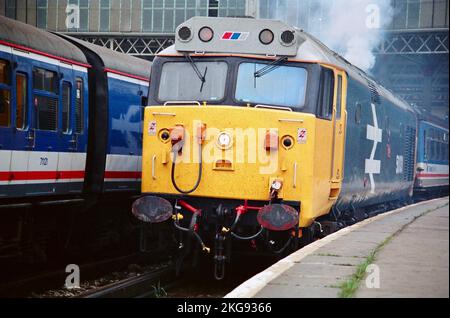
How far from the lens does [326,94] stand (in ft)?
34.3

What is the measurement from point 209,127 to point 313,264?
2349mm

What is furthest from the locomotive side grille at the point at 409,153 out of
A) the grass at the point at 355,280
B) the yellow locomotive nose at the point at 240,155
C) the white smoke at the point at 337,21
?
the grass at the point at 355,280

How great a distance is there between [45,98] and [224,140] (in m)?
3.11

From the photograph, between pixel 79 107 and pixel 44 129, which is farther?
pixel 79 107

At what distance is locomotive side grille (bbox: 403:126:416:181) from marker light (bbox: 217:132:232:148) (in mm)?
10506

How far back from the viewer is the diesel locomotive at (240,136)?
9.77 m

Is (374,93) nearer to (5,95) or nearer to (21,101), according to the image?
(21,101)

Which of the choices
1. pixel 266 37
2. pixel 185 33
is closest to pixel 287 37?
pixel 266 37

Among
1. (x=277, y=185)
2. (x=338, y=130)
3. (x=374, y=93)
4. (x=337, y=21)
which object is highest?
(x=337, y=21)

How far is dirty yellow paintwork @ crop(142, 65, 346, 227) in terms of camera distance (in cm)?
975

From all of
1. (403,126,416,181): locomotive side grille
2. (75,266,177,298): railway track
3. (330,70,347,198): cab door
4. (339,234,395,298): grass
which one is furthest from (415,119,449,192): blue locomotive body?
(339,234,395,298): grass

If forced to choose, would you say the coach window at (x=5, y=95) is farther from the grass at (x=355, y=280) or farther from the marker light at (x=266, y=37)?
the grass at (x=355, y=280)

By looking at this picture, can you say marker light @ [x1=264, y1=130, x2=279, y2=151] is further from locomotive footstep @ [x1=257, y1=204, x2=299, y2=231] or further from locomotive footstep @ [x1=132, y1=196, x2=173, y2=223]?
locomotive footstep @ [x1=132, y1=196, x2=173, y2=223]

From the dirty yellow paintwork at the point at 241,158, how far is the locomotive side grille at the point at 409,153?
10.1 m
